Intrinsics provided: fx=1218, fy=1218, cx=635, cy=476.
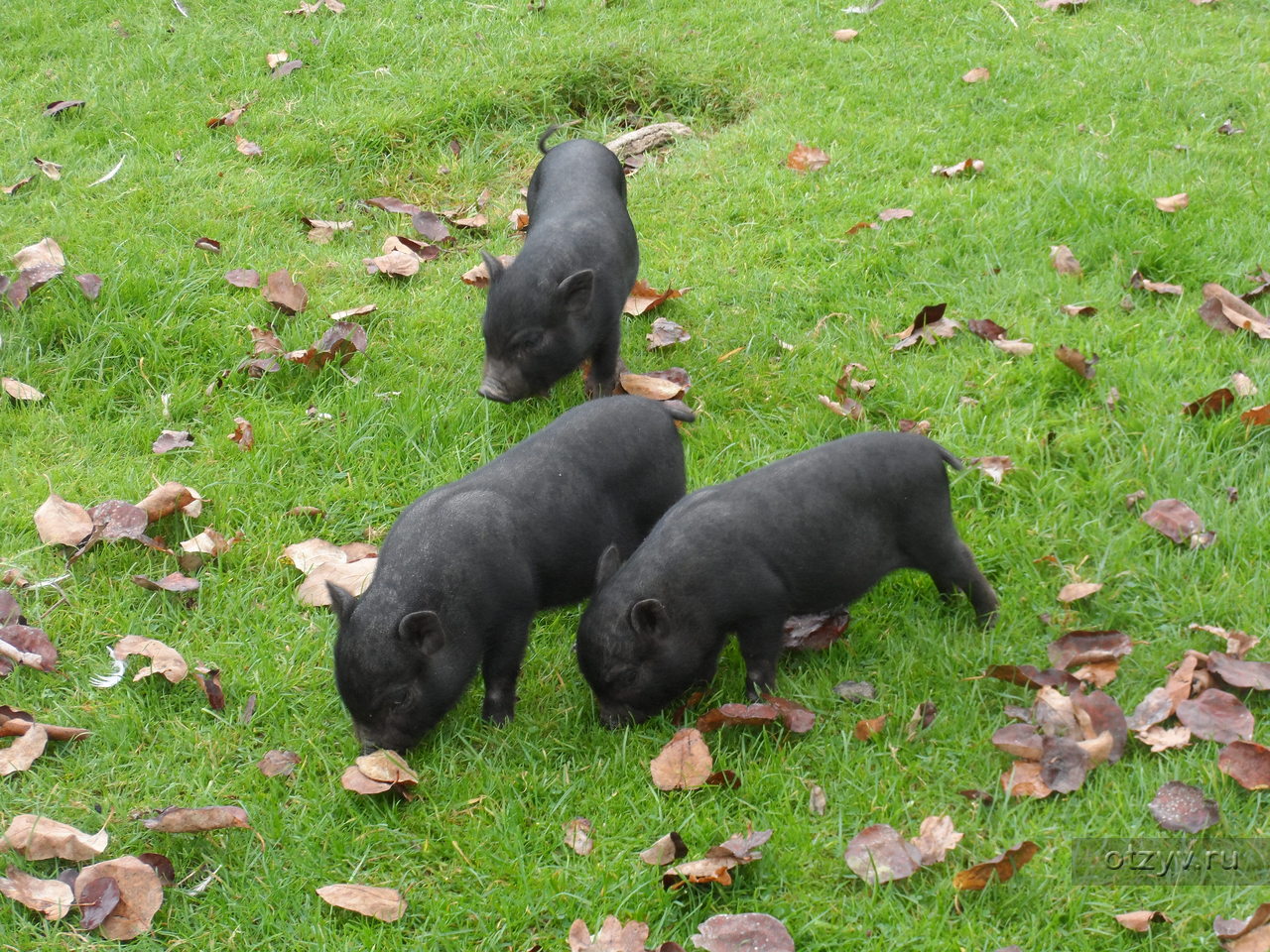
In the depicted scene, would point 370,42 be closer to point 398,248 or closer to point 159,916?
point 398,248

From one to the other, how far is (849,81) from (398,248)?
3.17m

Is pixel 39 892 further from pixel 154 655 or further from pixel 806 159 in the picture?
pixel 806 159

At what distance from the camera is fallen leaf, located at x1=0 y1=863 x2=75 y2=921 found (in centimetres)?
324

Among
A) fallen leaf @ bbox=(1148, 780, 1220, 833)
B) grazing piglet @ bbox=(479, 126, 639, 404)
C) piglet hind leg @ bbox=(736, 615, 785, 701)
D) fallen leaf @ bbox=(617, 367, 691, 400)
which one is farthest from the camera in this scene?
fallen leaf @ bbox=(617, 367, 691, 400)

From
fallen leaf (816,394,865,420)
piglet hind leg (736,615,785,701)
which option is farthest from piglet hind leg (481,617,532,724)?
fallen leaf (816,394,865,420)

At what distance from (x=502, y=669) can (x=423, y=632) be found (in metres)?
0.38

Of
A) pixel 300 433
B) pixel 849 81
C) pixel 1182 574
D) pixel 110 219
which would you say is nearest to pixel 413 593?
pixel 300 433

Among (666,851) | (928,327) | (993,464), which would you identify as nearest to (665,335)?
(928,327)

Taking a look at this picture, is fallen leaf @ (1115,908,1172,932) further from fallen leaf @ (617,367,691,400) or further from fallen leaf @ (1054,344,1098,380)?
fallen leaf @ (617,367,691,400)

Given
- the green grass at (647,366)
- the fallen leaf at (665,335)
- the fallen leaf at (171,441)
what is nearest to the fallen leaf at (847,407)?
the green grass at (647,366)

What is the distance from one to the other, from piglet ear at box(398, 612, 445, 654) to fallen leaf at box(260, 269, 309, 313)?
2793mm

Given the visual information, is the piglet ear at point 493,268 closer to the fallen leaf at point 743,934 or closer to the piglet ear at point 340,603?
the piglet ear at point 340,603

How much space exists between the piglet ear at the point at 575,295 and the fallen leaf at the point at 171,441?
1689 mm

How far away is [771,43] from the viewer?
8.23m
